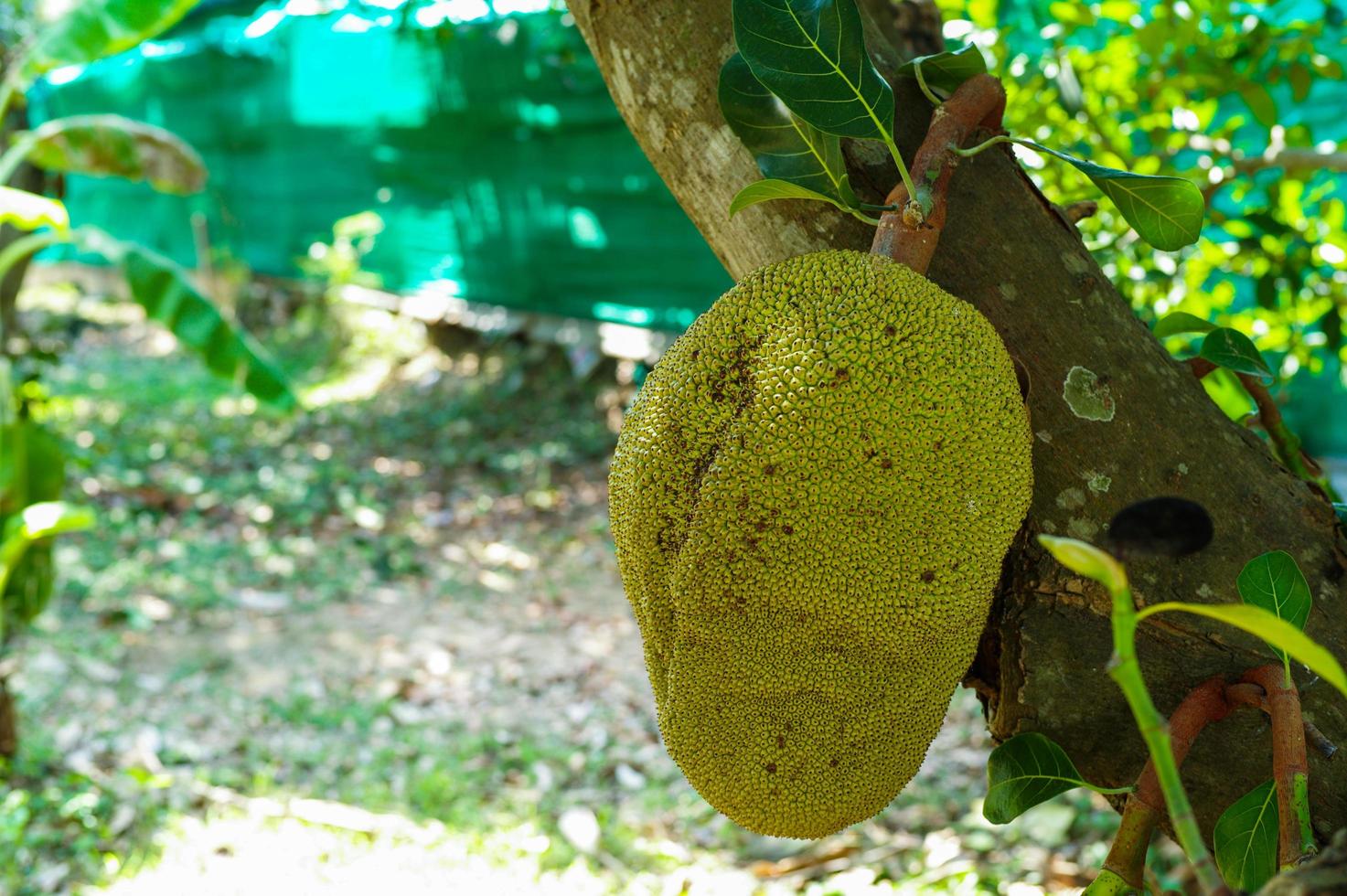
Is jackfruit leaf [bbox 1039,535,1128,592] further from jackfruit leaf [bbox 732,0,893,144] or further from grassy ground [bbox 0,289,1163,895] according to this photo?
grassy ground [bbox 0,289,1163,895]

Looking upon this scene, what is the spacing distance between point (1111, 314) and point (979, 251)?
11 centimetres

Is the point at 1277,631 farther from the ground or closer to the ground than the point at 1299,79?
farther from the ground

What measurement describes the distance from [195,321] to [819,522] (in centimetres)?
288

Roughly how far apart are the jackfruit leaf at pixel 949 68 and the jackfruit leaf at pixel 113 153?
2.59m

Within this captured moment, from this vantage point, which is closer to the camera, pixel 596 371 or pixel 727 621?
pixel 727 621

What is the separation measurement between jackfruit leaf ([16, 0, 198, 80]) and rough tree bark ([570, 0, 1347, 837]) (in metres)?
2.43

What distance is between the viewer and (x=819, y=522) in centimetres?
72

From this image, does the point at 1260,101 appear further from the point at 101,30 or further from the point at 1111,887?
the point at 101,30

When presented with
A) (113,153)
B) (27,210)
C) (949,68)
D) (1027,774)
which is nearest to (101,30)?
(113,153)

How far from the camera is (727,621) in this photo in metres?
0.76

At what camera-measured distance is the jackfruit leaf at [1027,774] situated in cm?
81

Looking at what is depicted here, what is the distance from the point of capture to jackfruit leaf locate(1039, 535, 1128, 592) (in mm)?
493

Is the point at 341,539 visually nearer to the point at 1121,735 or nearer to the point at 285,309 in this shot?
the point at 285,309

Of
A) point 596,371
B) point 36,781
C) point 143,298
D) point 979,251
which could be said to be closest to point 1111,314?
point 979,251
